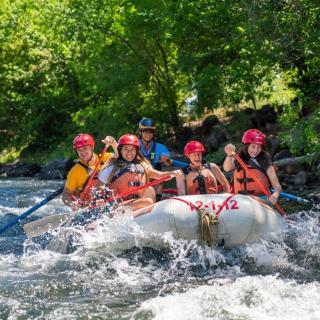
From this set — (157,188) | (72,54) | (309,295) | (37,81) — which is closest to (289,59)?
(157,188)

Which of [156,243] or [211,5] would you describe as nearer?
[156,243]

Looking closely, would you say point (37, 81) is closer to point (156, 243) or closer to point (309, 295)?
point (156, 243)

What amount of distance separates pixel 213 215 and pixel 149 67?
13.5 metres

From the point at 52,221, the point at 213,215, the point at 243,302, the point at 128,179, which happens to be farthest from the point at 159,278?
the point at 52,221

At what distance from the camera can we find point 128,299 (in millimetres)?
5539

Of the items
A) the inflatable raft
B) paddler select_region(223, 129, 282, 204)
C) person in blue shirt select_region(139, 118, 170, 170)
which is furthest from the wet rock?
the inflatable raft

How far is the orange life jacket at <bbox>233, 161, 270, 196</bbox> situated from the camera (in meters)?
7.70

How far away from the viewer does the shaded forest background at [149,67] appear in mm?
11320

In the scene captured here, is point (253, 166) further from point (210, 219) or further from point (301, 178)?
point (301, 178)

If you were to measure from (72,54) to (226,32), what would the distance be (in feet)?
28.8

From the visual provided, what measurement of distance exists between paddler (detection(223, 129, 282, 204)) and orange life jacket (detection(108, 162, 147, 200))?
1.16 m

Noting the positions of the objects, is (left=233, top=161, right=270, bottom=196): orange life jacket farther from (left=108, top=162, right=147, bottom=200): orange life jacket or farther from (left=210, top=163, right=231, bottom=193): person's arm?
(left=108, top=162, right=147, bottom=200): orange life jacket

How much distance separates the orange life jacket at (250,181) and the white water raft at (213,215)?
0.96m

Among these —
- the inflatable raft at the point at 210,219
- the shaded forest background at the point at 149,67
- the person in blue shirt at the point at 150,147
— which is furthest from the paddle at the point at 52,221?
the shaded forest background at the point at 149,67
